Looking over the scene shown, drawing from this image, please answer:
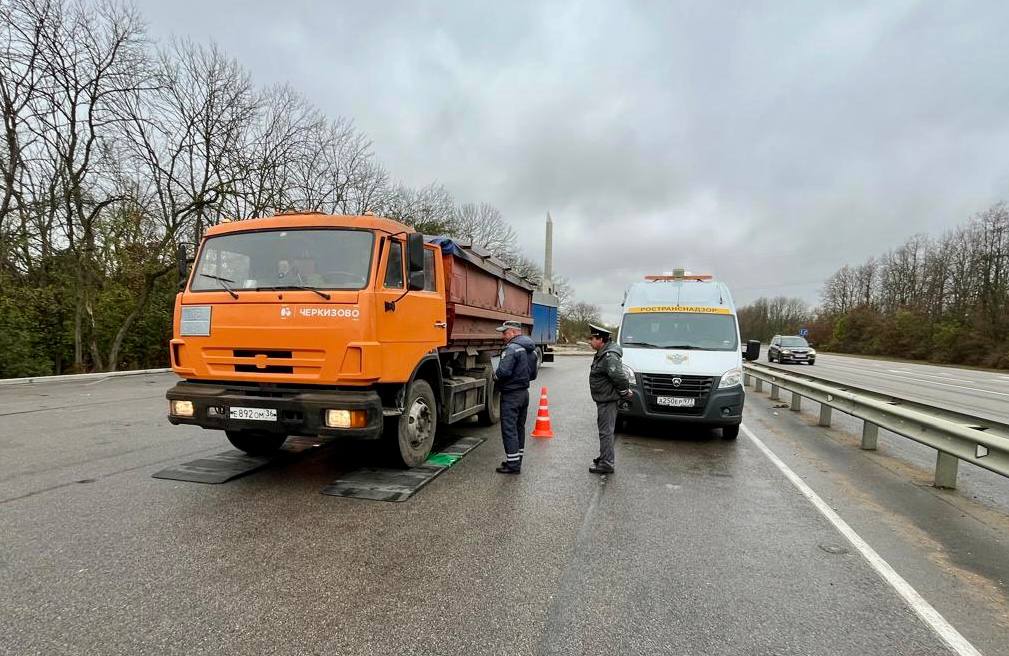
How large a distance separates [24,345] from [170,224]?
7150mm

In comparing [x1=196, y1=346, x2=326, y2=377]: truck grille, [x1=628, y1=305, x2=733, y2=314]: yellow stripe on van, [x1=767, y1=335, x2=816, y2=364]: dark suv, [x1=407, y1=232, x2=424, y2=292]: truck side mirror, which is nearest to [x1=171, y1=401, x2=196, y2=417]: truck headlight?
[x1=196, y1=346, x2=326, y2=377]: truck grille

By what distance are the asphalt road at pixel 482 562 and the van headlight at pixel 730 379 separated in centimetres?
154

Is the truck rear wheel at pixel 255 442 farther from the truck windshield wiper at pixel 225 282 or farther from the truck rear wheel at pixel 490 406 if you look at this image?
the truck rear wheel at pixel 490 406

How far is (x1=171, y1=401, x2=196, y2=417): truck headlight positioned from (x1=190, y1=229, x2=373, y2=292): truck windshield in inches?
44.0

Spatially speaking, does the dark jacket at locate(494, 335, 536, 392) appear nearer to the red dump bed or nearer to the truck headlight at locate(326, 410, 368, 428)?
the red dump bed

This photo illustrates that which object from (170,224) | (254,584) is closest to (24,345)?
(170,224)

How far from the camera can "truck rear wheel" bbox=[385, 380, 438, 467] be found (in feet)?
17.5

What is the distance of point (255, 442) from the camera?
19.9 feet

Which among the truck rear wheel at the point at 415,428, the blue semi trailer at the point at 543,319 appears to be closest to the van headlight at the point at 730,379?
the truck rear wheel at the point at 415,428

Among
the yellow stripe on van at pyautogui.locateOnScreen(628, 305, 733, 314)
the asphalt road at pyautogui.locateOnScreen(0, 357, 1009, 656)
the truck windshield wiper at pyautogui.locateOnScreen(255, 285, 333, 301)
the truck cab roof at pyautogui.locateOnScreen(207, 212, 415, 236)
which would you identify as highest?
the truck cab roof at pyautogui.locateOnScreen(207, 212, 415, 236)

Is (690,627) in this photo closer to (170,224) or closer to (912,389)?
(912,389)

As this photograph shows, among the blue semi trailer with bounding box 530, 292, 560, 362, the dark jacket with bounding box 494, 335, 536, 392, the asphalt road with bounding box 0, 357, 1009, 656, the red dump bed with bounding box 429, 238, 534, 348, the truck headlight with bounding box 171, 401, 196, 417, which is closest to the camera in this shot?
the asphalt road with bounding box 0, 357, 1009, 656

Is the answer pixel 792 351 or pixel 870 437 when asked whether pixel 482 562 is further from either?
pixel 792 351

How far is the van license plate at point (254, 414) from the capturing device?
15.4 ft
